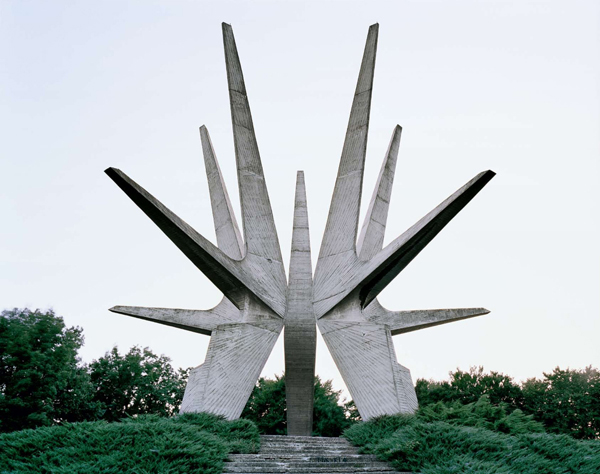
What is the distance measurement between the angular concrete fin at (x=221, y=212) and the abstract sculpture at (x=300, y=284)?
4 centimetres

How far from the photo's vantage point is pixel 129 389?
91.7ft

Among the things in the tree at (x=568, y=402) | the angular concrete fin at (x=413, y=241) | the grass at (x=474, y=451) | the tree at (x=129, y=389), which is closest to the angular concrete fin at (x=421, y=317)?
the angular concrete fin at (x=413, y=241)

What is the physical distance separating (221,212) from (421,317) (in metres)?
6.82

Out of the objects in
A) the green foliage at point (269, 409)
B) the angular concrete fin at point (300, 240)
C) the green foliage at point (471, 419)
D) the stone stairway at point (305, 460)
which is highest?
the angular concrete fin at point (300, 240)

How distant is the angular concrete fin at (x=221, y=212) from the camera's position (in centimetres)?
1659

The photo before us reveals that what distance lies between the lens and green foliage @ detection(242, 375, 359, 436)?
71.3 feet

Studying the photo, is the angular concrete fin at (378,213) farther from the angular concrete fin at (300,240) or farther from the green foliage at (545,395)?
the green foliage at (545,395)

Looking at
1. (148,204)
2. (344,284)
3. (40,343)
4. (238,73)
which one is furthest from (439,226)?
(40,343)

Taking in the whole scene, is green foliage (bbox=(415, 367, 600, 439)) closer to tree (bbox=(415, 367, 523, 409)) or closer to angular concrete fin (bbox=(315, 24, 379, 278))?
tree (bbox=(415, 367, 523, 409))

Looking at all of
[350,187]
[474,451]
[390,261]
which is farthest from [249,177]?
[474,451]

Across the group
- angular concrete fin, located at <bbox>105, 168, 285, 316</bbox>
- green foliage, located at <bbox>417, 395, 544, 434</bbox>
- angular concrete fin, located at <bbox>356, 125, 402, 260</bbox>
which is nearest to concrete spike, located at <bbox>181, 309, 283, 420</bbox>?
angular concrete fin, located at <bbox>105, 168, 285, 316</bbox>

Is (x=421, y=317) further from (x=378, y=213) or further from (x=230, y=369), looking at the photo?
(x=230, y=369)

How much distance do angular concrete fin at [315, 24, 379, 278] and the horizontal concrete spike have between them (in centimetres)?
55

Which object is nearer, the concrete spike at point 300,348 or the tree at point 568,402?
the concrete spike at point 300,348
